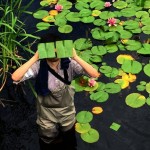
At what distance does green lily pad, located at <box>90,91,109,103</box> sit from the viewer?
398cm

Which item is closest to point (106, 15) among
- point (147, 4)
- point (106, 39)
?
point (106, 39)

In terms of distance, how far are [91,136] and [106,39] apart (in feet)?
5.08

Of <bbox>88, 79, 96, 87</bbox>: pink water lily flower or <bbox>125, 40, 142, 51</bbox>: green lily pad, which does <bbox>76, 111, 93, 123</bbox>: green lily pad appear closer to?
<bbox>88, 79, 96, 87</bbox>: pink water lily flower

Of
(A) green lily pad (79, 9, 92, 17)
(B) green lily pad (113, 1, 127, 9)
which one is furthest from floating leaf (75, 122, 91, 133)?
(B) green lily pad (113, 1, 127, 9)

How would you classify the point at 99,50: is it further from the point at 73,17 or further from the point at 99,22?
the point at 73,17

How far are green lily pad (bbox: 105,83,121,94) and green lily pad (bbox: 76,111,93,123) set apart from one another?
40 centimetres

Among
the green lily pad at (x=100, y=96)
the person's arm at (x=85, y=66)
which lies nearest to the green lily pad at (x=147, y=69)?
the green lily pad at (x=100, y=96)

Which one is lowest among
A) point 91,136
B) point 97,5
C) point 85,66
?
point 91,136

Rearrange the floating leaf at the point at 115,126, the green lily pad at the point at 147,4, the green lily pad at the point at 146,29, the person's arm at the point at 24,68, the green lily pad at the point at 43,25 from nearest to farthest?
the person's arm at the point at 24,68
the floating leaf at the point at 115,126
the green lily pad at the point at 146,29
the green lily pad at the point at 43,25
the green lily pad at the point at 147,4

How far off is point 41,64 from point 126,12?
2.54m

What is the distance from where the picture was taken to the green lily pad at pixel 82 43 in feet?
15.0

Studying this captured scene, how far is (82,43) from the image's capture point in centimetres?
465

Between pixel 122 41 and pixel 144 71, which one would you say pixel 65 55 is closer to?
pixel 144 71

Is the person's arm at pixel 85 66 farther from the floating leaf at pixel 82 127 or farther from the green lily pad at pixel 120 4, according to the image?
the green lily pad at pixel 120 4
